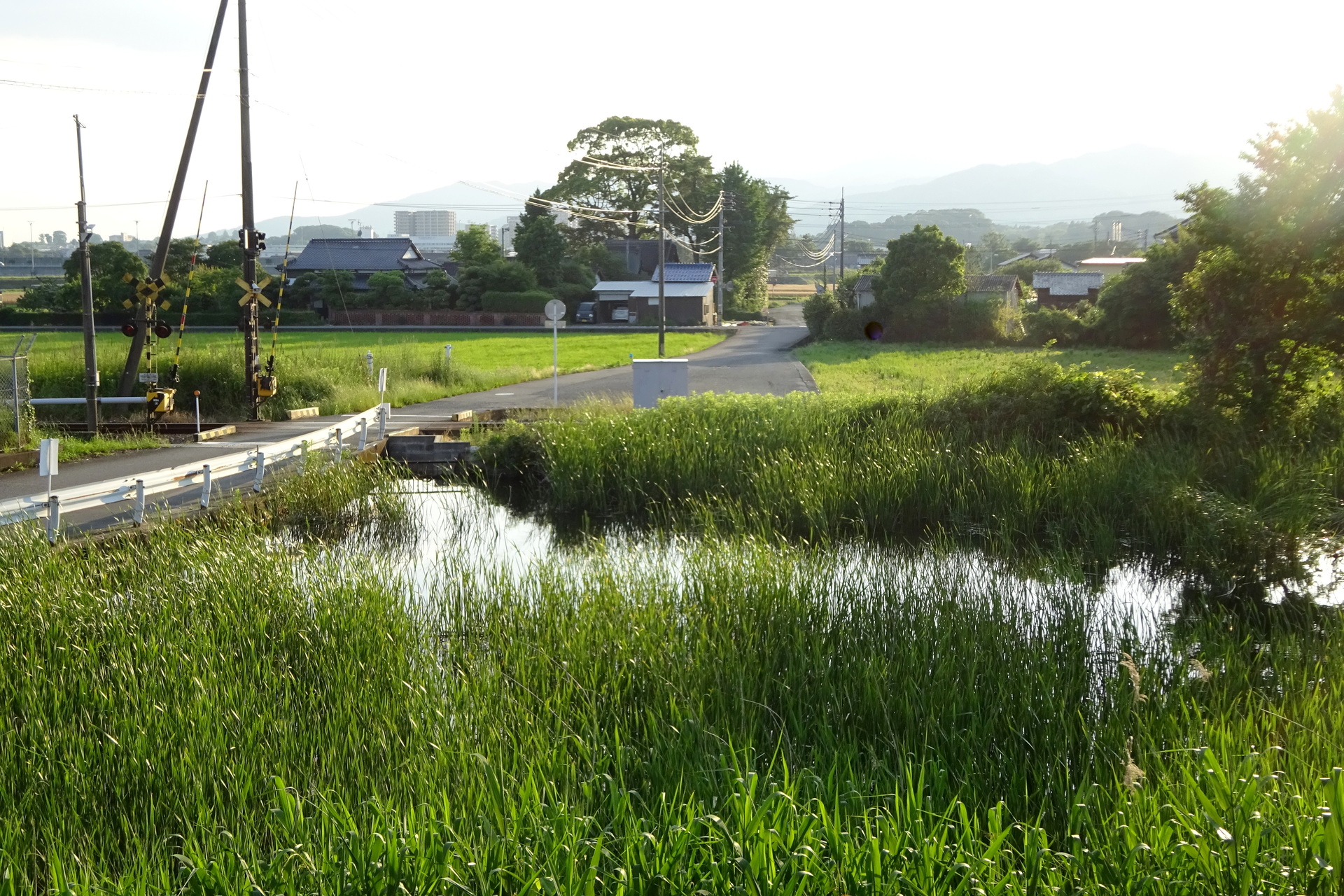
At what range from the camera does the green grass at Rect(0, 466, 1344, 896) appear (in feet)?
12.5

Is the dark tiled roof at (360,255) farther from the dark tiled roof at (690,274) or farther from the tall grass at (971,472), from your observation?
the tall grass at (971,472)

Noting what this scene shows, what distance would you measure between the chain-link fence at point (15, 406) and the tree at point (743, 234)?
62.1m

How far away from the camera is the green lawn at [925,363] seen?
25.2 metres

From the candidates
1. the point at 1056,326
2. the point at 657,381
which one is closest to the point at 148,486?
the point at 657,381

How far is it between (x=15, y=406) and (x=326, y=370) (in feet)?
27.5

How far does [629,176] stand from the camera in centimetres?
7869

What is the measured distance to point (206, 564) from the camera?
8.27 meters

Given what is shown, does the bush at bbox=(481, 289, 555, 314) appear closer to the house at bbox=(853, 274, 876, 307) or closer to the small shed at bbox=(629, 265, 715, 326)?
the small shed at bbox=(629, 265, 715, 326)

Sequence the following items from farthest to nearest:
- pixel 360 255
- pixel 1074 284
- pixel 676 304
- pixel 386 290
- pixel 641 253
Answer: pixel 641 253
pixel 360 255
pixel 676 304
pixel 386 290
pixel 1074 284

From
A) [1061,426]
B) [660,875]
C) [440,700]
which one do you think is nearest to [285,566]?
[440,700]

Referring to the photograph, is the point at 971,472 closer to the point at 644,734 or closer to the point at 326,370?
the point at 644,734

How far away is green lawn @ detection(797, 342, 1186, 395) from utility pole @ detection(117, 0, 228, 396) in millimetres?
12590

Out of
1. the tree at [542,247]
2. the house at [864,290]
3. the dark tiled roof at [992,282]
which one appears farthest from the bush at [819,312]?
the tree at [542,247]

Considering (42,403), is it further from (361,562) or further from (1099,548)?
(1099,548)
